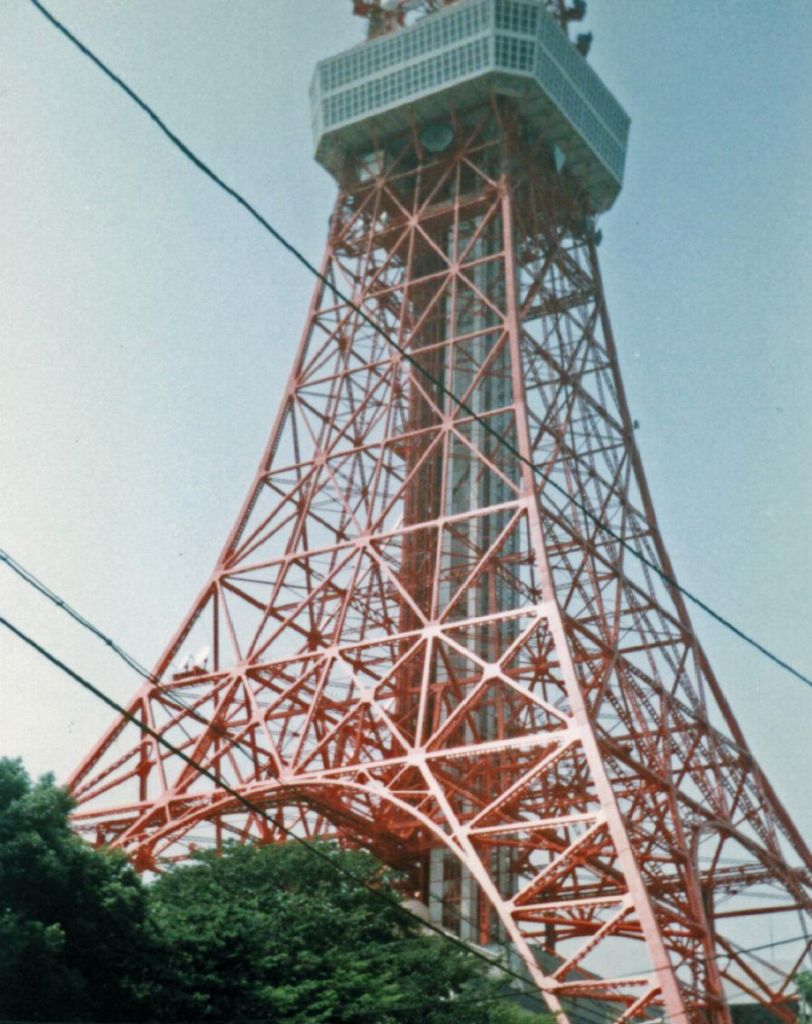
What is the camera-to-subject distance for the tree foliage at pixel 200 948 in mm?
15516

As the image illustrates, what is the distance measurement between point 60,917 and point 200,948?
208 centimetres

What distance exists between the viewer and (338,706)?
27.6 metres

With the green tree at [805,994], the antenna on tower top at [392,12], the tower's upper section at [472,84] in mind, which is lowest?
the green tree at [805,994]

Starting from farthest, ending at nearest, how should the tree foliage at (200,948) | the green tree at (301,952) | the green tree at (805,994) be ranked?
the green tree at (805,994) → the green tree at (301,952) → the tree foliage at (200,948)

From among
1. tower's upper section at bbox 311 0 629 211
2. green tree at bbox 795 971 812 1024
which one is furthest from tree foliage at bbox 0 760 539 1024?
tower's upper section at bbox 311 0 629 211

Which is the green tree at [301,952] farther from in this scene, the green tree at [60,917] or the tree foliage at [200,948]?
the green tree at [60,917]

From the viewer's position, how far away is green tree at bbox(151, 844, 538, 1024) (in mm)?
16984

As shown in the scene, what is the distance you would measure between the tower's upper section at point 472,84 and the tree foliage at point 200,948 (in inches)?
827

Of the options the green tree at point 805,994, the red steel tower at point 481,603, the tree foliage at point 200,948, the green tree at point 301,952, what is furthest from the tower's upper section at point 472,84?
the green tree at point 805,994

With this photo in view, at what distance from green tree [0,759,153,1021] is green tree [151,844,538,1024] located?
54 centimetres

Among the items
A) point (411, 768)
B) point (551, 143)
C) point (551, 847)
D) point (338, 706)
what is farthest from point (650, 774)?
point (551, 143)

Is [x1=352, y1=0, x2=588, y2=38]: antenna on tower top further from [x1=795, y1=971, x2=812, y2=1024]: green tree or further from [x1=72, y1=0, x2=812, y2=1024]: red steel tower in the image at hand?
[x1=795, y1=971, x2=812, y2=1024]: green tree

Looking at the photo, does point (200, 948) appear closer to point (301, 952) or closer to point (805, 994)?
point (301, 952)

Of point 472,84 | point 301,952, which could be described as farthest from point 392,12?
point 301,952
